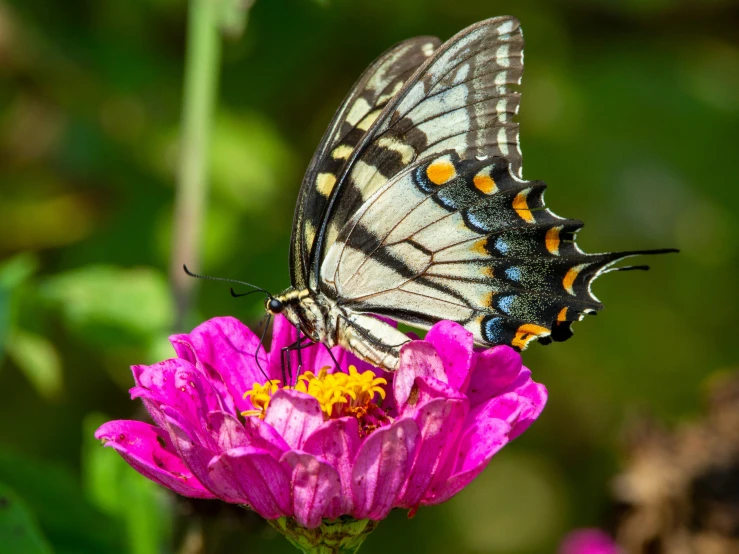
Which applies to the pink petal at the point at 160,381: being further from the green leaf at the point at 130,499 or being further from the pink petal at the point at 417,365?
the green leaf at the point at 130,499

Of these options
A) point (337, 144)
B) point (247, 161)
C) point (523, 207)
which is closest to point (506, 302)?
point (523, 207)

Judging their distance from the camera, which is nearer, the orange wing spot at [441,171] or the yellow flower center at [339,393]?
the yellow flower center at [339,393]

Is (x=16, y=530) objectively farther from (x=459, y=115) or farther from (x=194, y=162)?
(x=459, y=115)

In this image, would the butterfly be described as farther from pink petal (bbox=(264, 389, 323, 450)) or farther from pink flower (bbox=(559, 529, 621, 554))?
pink flower (bbox=(559, 529, 621, 554))

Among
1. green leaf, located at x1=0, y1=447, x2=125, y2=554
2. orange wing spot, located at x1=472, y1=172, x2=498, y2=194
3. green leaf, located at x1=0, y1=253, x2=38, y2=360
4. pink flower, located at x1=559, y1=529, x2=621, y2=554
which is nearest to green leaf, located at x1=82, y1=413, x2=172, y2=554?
green leaf, located at x1=0, y1=447, x2=125, y2=554

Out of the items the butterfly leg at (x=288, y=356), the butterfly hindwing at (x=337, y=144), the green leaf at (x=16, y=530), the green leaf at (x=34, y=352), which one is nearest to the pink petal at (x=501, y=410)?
the butterfly leg at (x=288, y=356)

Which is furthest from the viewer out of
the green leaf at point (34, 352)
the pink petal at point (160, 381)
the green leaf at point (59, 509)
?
the green leaf at point (34, 352)

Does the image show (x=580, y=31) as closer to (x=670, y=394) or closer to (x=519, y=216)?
(x=670, y=394)

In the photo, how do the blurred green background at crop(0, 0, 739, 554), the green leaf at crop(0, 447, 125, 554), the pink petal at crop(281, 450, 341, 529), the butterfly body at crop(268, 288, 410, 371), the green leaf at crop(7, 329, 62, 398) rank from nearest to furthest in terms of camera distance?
1. the pink petal at crop(281, 450, 341, 529)
2. the butterfly body at crop(268, 288, 410, 371)
3. the green leaf at crop(0, 447, 125, 554)
4. the green leaf at crop(7, 329, 62, 398)
5. the blurred green background at crop(0, 0, 739, 554)
